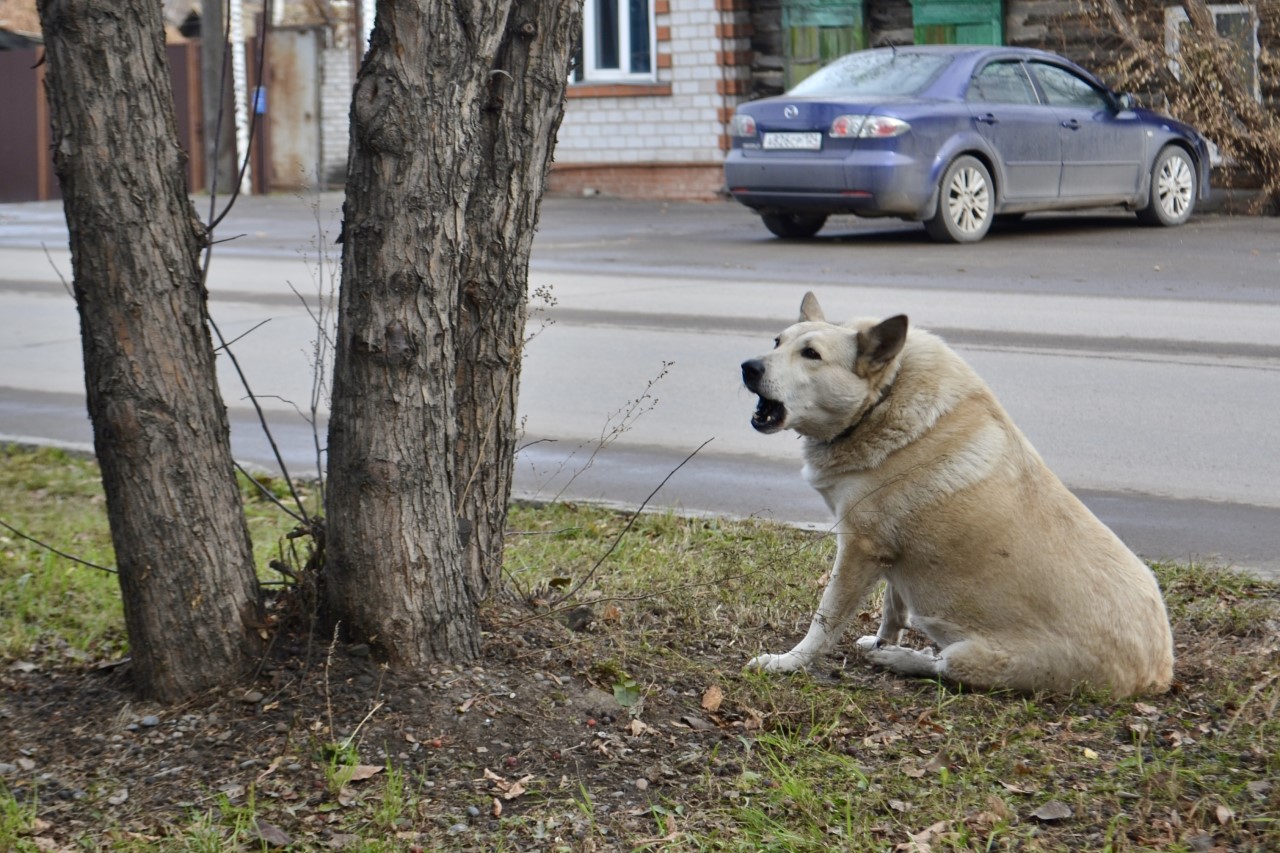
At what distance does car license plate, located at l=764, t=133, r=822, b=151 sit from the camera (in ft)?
47.5

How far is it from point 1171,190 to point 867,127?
14.7ft

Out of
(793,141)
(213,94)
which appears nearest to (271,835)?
(793,141)

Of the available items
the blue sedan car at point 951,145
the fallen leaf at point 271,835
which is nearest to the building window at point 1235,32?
the blue sedan car at point 951,145

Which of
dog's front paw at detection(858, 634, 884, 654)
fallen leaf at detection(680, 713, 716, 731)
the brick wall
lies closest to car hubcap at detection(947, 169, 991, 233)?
dog's front paw at detection(858, 634, 884, 654)

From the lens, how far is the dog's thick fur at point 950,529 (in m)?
4.02

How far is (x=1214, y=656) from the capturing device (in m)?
4.40

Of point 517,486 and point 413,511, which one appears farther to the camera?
point 517,486

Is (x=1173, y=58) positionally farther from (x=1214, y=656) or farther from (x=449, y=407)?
(x=449, y=407)

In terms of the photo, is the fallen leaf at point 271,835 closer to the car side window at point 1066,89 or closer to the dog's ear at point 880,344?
the dog's ear at point 880,344

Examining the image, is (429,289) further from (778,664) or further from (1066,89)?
(1066,89)

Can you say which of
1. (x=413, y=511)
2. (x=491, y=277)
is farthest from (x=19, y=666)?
(x=491, y=277)

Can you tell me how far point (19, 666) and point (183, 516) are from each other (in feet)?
3.62

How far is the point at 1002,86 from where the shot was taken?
1551cm

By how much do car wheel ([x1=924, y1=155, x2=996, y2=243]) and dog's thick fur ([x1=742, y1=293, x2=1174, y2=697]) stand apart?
10.7 metres
